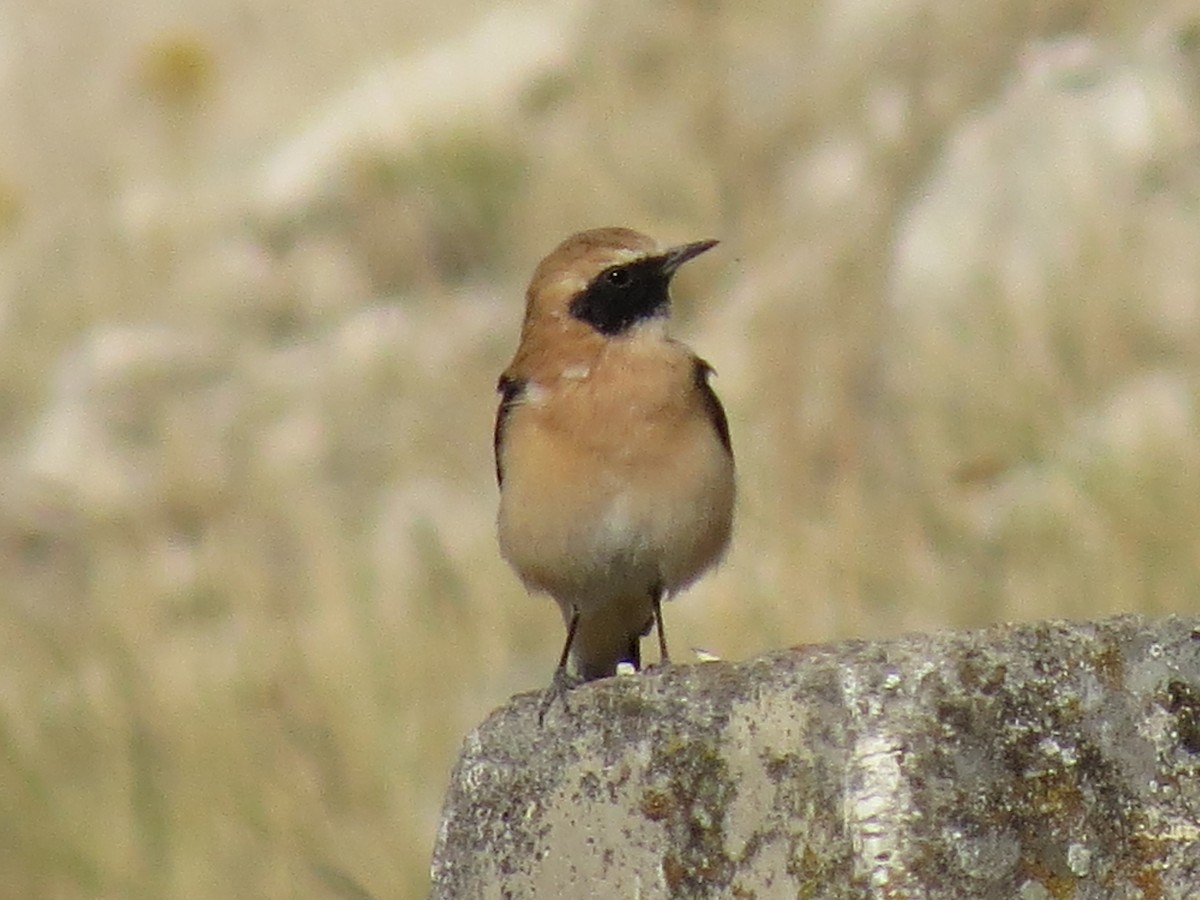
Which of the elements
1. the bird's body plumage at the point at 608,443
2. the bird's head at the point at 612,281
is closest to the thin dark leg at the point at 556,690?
the bird's body plumage at the point at 608,443

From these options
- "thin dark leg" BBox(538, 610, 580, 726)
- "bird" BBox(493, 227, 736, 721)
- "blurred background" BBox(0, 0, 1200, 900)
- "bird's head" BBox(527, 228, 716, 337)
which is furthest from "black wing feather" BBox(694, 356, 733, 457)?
"blurred background" BBox(0, 0, 1200, 900)

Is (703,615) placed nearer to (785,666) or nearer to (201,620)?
(201,620)

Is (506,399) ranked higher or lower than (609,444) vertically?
higher

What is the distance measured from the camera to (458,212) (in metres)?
18.4

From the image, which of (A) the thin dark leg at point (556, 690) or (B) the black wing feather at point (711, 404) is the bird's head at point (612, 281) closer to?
(B) the black wing feather at point (711, 404)

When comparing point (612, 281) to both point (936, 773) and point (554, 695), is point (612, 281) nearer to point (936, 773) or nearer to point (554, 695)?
point (554, 695)

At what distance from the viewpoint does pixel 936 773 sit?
352 cm

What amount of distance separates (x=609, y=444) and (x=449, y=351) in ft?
36.5

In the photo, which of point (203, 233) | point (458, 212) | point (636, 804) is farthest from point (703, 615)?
point (203, 233)

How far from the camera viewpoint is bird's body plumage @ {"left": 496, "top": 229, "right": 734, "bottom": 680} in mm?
5902

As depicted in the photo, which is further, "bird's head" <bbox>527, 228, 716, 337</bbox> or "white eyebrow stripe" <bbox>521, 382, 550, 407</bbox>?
"bird's head" <bbox>527, 228, 716, 337</bbox>

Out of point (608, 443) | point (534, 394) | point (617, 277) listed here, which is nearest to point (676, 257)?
point (617, 277)

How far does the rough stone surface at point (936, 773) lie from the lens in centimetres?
351

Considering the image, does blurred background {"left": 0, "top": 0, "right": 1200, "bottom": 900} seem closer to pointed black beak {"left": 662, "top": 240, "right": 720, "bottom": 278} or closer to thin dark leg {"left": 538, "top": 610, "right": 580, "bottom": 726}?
thin dark leg {"left": 538, "top": 610, "right": 580, "bottom": 726}
